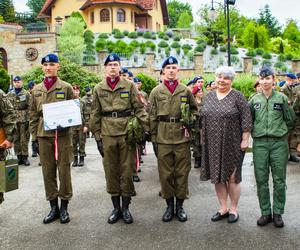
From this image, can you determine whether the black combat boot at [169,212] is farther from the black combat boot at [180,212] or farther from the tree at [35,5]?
the tree at [35,5]

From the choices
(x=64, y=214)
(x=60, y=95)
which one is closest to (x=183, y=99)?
(x=60, y=95)

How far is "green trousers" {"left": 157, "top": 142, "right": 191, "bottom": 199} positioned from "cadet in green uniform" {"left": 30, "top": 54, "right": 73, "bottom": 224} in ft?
4.42

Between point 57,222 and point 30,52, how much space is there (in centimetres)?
3179

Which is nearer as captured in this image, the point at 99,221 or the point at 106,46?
the point at 99,221

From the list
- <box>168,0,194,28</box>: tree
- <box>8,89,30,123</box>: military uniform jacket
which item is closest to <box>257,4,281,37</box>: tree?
<box>168,0,194,28</box>: tree

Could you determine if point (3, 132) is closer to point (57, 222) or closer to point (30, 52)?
point (57, 222)

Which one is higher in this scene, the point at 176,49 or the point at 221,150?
the point at 176,49

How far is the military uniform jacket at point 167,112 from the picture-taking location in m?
5.86

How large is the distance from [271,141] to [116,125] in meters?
2.09

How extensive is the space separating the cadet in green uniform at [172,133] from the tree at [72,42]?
28.9m

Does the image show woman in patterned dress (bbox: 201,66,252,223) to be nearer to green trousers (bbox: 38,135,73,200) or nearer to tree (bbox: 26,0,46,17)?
green trousers (bbox: 38,135,73,200)

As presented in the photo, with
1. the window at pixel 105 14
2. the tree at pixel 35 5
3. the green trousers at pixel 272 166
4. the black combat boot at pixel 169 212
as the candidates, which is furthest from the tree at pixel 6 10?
the green trousers at pixel 272 166

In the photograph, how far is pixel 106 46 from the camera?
3725 cm

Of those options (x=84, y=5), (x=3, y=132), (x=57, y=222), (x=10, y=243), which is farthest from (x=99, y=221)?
(x=84, y=5)
